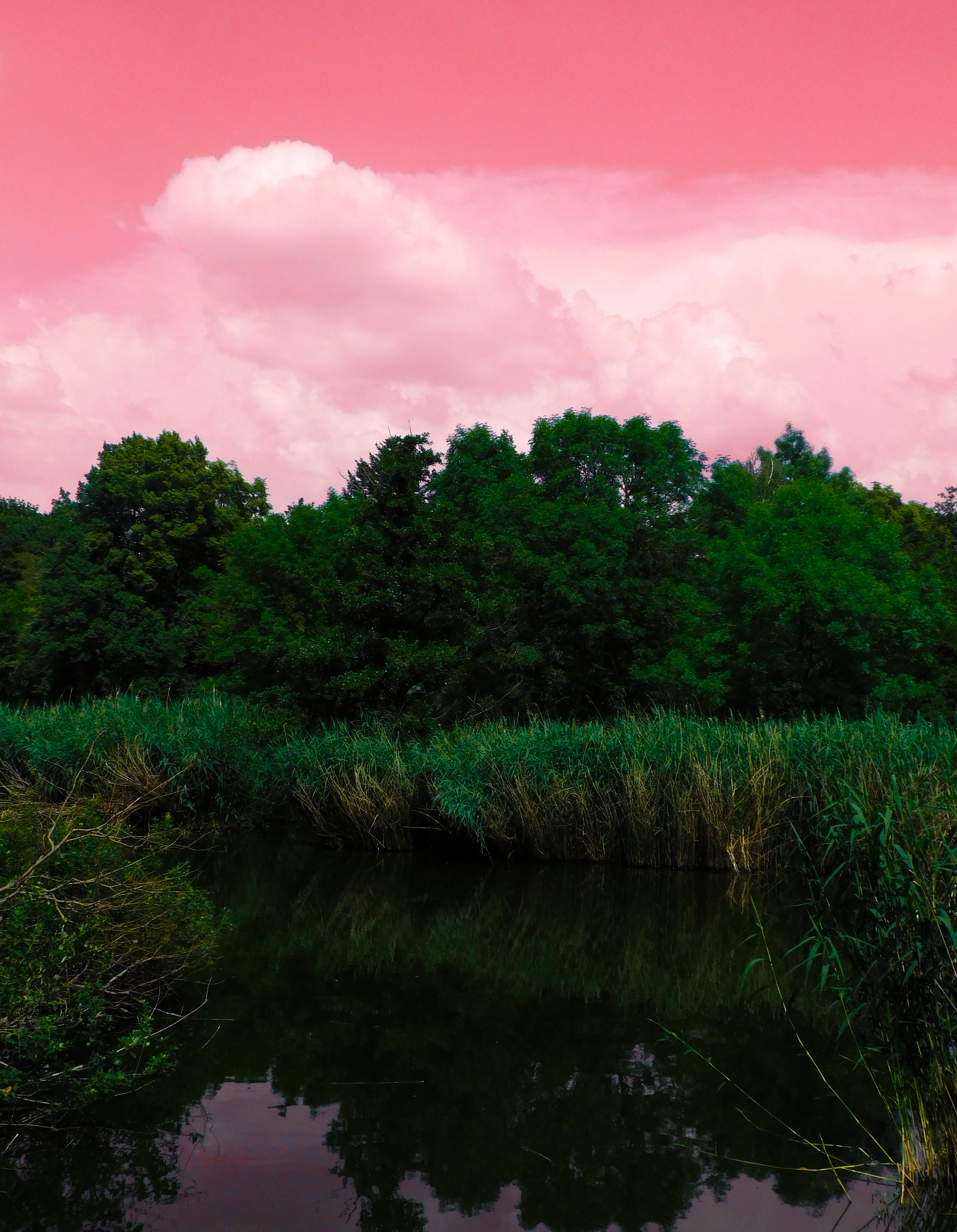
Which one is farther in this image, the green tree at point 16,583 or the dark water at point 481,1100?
the green tree at point 16,583

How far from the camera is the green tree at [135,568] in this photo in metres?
36.2

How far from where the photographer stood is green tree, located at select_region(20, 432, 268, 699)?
36.2 m

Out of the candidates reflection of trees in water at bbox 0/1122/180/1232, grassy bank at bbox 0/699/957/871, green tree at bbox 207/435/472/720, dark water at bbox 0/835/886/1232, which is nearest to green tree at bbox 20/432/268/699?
green tree at bbox 207/435/472/720

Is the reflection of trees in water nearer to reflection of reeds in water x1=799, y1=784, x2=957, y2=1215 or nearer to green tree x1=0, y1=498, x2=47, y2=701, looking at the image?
reflection of reeds in water x1=799, y1=784, x2=957, y2=1215

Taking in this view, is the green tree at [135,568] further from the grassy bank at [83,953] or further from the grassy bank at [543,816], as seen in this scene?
the grassy bank at [83,953]

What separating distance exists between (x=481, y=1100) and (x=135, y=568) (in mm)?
34662

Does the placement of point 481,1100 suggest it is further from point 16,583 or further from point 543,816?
point 16,583

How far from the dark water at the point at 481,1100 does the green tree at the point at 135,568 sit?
92.7 ft

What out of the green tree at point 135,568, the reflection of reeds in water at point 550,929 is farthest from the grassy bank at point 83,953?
the green tree at point 135,568

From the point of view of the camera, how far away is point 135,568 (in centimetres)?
3784

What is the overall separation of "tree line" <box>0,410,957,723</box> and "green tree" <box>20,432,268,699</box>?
0.36 ft

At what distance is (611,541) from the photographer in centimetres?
2602

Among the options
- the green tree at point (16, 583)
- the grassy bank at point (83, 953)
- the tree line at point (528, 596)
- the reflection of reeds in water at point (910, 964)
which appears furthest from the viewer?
the green tree at point (16, 583)

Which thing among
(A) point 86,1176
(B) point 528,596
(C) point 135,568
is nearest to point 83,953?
(A) point 86,1176
